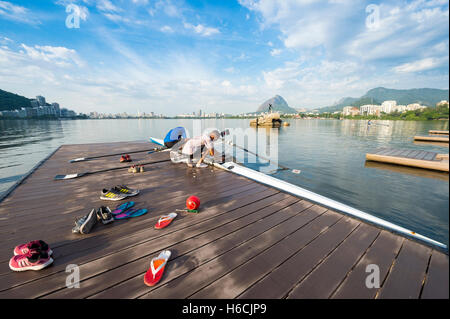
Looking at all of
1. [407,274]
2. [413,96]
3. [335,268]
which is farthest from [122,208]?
[413,96]

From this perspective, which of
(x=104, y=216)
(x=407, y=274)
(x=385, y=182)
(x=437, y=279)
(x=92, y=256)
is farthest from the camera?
(x=385, y=182)

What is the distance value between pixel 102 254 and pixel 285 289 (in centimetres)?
297

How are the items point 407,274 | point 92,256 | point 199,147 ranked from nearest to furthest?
point 407,274
point 92,256
point 199,147

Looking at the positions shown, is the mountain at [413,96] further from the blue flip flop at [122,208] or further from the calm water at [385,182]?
the blue flip flop at [122,208]

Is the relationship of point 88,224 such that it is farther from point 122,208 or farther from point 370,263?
point 370,263

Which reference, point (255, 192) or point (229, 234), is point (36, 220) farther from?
point (255, 192)

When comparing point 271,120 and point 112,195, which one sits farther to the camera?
point 271,120

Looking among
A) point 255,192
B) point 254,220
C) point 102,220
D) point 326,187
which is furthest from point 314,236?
point 326,187

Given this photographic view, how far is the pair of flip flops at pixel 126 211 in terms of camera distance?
3938 millimetres

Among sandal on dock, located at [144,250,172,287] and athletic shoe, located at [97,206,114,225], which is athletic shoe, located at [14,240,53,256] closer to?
athletic shoe, located at [97,206,114,225]

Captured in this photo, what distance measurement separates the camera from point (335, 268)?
2.64 meters

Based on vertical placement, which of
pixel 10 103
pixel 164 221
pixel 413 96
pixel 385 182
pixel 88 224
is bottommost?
pixel 385 182

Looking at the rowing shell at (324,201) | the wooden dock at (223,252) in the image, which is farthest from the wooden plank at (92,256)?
the rowing shell at (324,201)

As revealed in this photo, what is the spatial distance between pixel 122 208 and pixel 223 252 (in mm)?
2873
